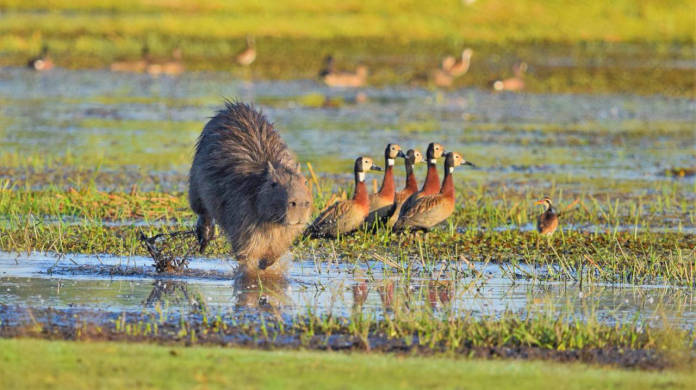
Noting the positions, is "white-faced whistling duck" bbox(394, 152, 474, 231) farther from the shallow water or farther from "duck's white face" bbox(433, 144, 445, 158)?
the shallow water

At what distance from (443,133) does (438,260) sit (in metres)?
9.79

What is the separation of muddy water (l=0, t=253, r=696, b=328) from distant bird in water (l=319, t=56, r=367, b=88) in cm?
1711

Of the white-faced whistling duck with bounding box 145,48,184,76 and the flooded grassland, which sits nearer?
the flooded grassland

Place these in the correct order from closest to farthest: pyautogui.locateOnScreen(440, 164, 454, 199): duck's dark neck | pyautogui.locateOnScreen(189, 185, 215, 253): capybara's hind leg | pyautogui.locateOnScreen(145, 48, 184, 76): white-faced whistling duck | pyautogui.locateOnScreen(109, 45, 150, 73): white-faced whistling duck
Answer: pyautogui.locateOnScreen(189, 185, 215, 253): capybara's hind leg → pyautogui.locateOnScreen(440, 164, 454, 199): duck's dark neck → pyautogui.locateOnScreen(145, 48, 184, 76): white-faced whistling duck → pyautogui.locateOnScreen(109, 45, 150, 73): white-faced whistling duck

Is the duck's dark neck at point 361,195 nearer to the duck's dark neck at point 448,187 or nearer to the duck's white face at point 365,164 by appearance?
the duck's white face at point 365,164

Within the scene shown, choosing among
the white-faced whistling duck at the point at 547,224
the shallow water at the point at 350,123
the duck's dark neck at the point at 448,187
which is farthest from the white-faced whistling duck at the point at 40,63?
the white-faced whistling duck at the point at 547,224

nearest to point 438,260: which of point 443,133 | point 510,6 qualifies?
point 443,133

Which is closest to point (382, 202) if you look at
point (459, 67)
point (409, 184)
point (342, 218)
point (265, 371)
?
point (409, 184)

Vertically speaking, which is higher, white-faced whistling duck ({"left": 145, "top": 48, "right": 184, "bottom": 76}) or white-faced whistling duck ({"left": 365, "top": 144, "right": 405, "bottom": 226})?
white-faced whistling duck ({"left": 145, "top": 48, "right": 184, "bottom": 76})

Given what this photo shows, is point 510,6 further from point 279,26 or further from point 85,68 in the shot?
point 85,68

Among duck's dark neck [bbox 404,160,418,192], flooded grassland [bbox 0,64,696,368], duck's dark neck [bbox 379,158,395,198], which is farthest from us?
duck's dark neck [bbox 404,160,418,192]

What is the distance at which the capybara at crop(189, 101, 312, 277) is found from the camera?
878cm

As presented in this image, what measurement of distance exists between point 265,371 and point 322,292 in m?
2.38

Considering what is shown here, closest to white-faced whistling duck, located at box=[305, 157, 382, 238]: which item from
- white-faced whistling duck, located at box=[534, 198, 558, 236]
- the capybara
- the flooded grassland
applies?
the flooded grassland
